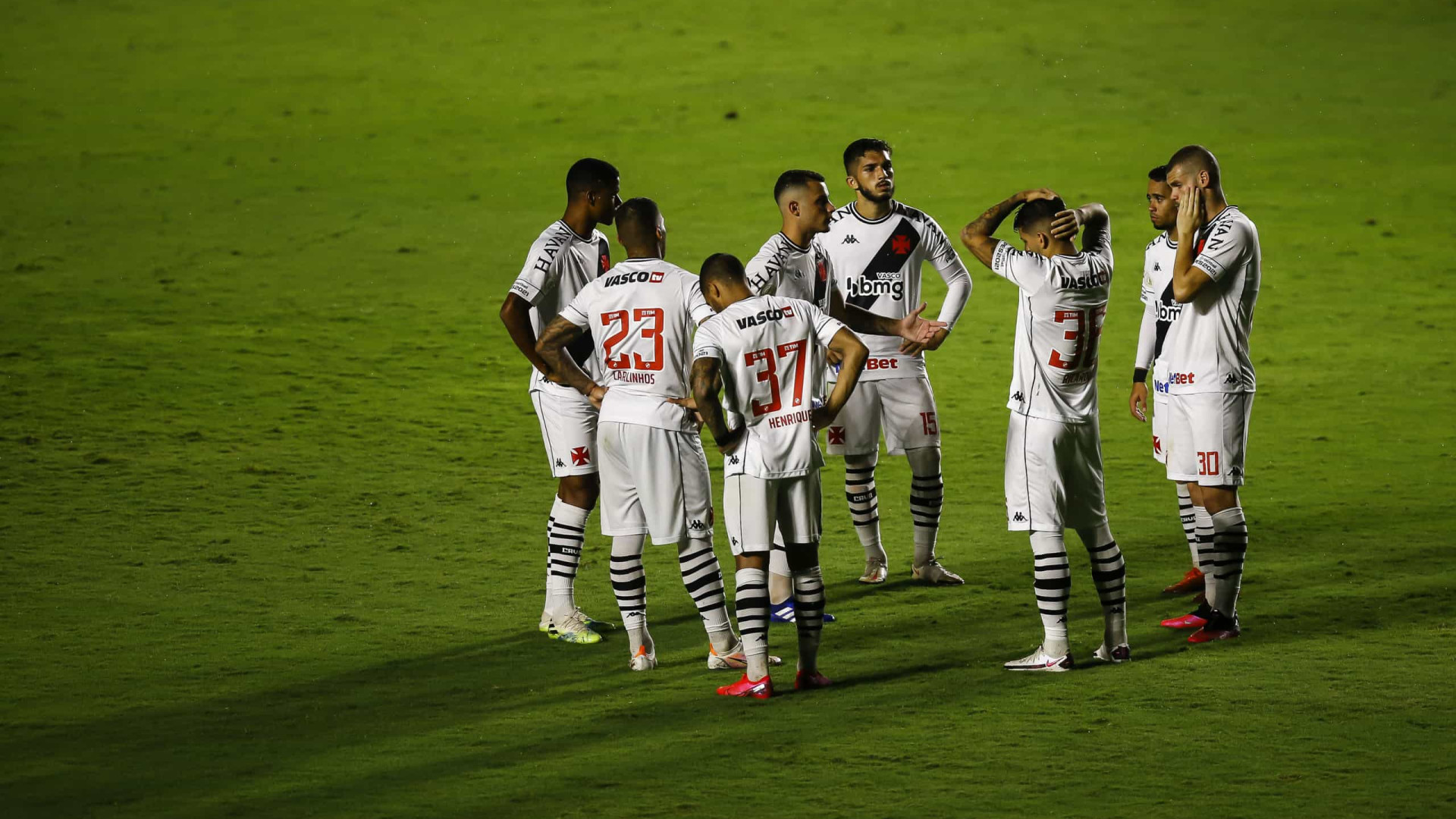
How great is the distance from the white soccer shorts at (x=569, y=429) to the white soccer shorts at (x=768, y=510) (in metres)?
1.17

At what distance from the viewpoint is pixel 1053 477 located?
6.46 m

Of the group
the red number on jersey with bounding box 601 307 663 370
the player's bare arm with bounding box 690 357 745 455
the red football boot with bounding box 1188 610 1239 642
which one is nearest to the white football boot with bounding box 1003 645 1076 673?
the red football boot with bounding box 1188 610 1239 642

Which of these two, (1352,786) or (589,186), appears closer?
(1352,786)

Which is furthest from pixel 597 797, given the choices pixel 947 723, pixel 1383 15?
pixel 1383 15

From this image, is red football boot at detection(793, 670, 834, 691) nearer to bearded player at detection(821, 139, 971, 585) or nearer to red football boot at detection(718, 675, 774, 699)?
red football boot at detection(718, 675, 774, 699)

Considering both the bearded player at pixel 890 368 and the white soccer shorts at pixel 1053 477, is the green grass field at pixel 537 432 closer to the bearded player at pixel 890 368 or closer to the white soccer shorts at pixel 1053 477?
the bearded player at pixel 890 368

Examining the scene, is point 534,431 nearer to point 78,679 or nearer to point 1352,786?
point 78,679

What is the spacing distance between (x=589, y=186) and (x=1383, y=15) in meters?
25.5

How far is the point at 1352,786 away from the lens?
16.7 feet

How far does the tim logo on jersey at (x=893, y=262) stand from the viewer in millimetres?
8164

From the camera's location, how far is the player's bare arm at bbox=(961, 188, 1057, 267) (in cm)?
660

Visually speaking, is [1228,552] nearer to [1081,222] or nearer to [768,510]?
[1081,222]

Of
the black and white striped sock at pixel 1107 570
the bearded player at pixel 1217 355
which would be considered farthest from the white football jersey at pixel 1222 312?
the black and white striped sock at pixel 1107 570

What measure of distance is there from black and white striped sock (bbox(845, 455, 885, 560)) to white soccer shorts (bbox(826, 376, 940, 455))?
67mm
